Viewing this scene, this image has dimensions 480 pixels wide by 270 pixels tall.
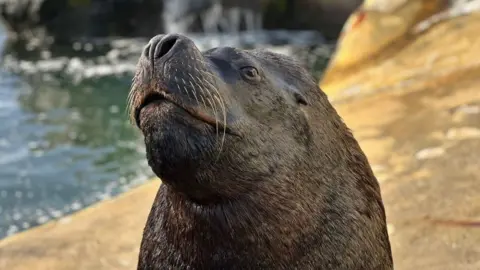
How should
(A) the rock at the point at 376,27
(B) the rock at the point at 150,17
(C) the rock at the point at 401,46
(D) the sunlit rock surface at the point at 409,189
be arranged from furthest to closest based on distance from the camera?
(B) the rock at the point at 150,17 < (A) the rock at the point at 376,27 < (C) the rock at the point at 401,46 < (D) the sunlit rock surface at the point at 409,189

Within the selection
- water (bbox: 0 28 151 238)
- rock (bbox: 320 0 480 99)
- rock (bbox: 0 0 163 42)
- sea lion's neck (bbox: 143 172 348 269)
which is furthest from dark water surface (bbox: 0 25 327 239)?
sea lion's neck (bbox: 143 172 348 269)

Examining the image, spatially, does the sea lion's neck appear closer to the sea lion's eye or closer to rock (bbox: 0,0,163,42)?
the sea lion's eye

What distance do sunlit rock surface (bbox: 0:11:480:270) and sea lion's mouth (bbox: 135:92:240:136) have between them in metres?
1.88

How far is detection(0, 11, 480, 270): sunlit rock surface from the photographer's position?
412 centimetres

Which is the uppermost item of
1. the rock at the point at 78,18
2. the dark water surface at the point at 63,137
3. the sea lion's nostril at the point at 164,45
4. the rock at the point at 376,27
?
the sea lion's nostril at the point at 164,45

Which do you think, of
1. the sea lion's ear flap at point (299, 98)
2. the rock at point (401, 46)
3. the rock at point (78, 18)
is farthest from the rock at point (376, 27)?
the rock at point (78, 18)

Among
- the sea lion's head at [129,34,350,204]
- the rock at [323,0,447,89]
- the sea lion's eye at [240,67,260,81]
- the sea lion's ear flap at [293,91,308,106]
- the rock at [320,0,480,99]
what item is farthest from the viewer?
the rock at [323,0,447,89]

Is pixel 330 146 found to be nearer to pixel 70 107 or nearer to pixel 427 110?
pixel 427 110

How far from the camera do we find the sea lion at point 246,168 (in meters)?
2.31

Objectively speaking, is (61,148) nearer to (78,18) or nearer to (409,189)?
(409,189)

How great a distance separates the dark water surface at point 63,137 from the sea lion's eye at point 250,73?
4.90 metres

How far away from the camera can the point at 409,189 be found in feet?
15.6

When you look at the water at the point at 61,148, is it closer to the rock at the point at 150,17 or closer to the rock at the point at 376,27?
the rock at the point at 376,27

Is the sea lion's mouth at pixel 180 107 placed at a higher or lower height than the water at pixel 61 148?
higher
